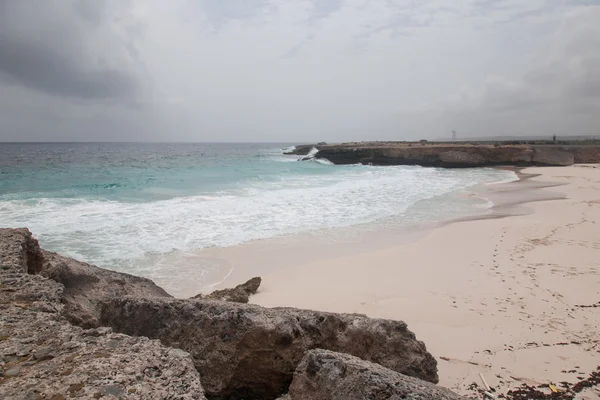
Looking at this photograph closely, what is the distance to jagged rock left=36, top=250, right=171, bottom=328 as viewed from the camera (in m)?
3.65

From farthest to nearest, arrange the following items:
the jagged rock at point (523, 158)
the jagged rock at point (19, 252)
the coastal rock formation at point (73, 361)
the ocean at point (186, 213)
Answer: the jagged rock at point (523, 158)
the ocean at point (186, 213)
the jagged rock at point (19, 252)
the coastal rock formation at point (73, 361)

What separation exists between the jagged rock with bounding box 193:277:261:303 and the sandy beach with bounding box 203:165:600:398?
0.60ft

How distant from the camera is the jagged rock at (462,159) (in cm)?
3728

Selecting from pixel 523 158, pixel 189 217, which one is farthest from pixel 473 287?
pixel 523 158

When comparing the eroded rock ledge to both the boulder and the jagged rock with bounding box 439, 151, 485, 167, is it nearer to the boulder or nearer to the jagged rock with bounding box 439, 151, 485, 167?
the jagged rock with bounding box 439, 151, 485, 167

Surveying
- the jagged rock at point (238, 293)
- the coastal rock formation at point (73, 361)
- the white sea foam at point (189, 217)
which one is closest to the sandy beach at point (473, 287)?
the jagged rock at point (238, 293)

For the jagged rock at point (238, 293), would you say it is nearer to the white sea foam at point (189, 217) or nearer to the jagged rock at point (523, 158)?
the white sea foam at point (189, 217)

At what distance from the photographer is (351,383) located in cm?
236

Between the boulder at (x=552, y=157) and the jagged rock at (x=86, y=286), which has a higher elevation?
the boulder at (x=552, y=157)

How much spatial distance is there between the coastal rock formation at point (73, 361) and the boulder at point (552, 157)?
40903mm

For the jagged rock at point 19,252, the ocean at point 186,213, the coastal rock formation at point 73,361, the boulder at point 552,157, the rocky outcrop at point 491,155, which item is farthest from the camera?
the rocky outcrop at point 491,155

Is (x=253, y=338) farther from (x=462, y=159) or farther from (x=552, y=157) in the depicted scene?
(x=552, y=157)

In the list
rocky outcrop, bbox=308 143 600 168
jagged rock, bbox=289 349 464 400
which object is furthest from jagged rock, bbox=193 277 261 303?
rocky outcrop, bbox=308 143 600 168

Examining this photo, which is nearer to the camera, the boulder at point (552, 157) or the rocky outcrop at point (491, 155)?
the boulder at point (552, 157)
